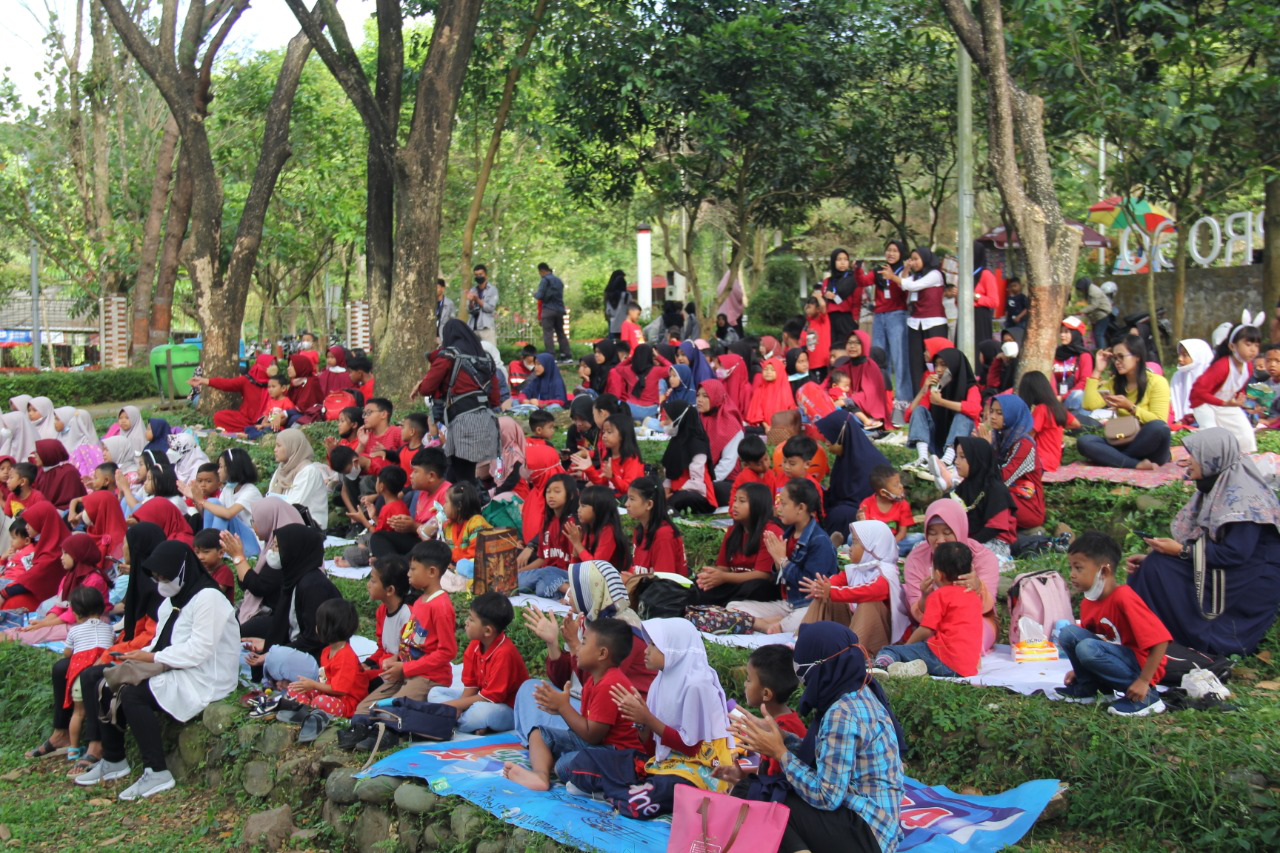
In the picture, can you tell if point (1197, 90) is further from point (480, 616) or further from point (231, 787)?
point (231, 787)

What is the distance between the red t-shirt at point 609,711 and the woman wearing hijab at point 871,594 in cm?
158

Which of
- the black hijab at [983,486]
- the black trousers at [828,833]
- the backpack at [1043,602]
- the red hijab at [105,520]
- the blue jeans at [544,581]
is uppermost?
the black hijab at [983,486]

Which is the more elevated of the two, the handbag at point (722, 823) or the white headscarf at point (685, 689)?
the white headscarf at point (685, 689)

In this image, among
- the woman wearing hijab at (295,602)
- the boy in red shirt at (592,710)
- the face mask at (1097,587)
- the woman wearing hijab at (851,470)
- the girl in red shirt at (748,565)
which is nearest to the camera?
the boy in red shirt at (592,710)

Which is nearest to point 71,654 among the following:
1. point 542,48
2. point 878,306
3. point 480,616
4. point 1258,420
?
point 480,616

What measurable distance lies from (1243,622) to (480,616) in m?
3.76

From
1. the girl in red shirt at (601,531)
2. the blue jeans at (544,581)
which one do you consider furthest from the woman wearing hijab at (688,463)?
the girl in red shirt at (601,531)

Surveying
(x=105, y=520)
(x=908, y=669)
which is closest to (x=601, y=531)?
(x=908, y=669)

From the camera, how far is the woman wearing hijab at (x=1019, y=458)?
817cm

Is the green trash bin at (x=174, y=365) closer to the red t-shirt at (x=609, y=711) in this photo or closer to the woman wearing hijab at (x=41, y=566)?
the woman wearing hijab at (x=41, y=566)

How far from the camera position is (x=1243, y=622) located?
5965 mm

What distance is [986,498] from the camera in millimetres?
7766

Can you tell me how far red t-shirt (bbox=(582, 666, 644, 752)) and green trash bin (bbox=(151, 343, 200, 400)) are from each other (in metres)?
13.3

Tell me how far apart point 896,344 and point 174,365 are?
10.4 metres
